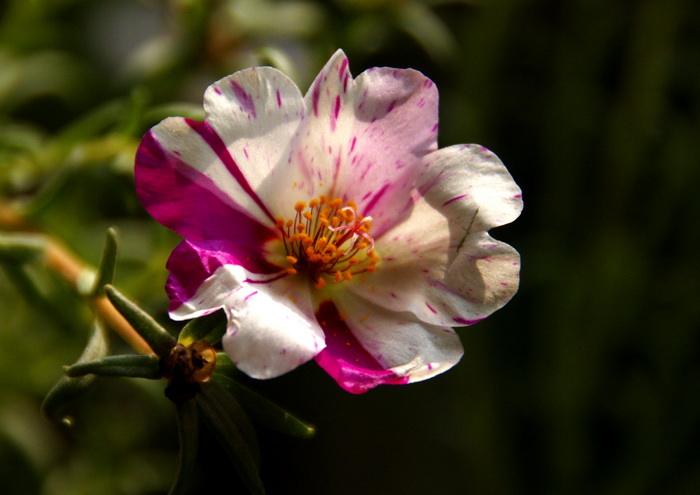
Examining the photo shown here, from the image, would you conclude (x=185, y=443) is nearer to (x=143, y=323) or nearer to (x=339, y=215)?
(x=143, y=323)

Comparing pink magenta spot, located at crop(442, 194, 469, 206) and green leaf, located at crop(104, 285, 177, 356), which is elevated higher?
pink magenta spot, located at crop(442, 194, 469, 206)

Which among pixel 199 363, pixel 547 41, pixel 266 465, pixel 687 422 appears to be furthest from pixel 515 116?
pixel 199 363

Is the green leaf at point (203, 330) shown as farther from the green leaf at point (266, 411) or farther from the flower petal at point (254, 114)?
the flower petal at point (254, 114)

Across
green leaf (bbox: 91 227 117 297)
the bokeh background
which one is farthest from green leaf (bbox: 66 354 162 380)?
the bokeh background

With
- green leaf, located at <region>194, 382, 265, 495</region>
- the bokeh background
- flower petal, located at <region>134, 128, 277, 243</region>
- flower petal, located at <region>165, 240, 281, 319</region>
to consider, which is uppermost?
flower petal, located at <region>134, 128, 277, 243</region>

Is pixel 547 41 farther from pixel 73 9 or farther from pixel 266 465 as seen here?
pixel 266 465

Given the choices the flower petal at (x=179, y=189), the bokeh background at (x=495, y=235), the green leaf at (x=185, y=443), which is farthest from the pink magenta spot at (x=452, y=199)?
the bokeh background at (x=495, y=235)

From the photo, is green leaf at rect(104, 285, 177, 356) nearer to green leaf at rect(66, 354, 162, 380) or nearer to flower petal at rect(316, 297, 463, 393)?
green leaf at rect(66, 354, 162, 380)
